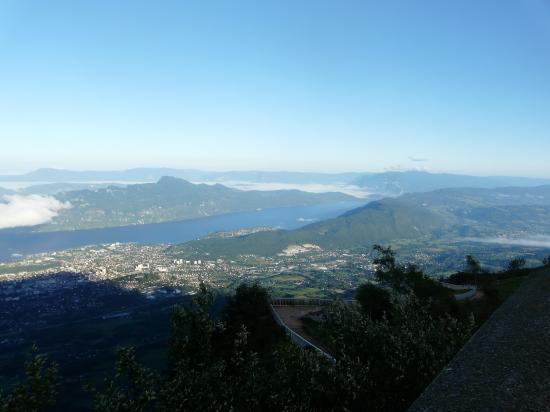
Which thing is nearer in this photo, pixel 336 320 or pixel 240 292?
pixel 336 320

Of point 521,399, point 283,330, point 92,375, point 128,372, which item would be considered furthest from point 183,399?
point 92,375

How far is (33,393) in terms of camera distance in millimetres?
10938

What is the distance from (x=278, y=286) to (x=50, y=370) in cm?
15526

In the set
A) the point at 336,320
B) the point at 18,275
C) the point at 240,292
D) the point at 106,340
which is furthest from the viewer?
the point at 18,275

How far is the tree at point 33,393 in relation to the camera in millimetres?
10367

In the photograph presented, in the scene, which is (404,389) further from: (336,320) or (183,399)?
(183,399)

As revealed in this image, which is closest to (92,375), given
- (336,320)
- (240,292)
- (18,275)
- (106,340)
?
(106,340)

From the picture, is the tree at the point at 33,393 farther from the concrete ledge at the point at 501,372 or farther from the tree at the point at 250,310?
the tree at the point at 250,310

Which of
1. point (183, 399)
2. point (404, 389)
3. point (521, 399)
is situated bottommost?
point (404, 389)

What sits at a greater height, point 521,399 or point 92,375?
point 521,399

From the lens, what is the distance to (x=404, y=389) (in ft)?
43.2

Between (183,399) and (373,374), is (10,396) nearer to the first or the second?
(183,399)

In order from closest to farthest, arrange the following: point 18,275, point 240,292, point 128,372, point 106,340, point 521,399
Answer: point 521,399, point 128,372, point 240,292, point 106,340, point 18,275

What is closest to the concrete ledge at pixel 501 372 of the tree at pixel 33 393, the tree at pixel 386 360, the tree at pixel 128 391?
the tree at pixel 386 360
